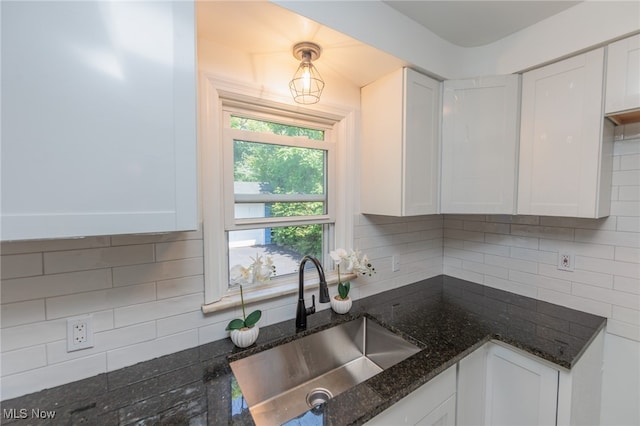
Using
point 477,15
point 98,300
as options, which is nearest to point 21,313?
point 98,300

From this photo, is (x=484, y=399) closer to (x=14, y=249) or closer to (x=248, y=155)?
(x=248, y=155)

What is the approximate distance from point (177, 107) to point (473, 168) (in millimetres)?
1454

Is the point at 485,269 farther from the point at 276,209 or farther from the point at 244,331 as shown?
the point at 244,331

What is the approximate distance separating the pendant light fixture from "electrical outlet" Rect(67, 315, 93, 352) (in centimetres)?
123

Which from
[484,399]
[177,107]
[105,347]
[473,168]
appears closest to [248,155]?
[177,107]

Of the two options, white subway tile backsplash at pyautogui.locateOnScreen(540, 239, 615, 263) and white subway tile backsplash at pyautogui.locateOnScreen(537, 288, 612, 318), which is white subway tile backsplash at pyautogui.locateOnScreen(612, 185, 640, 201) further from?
white subway tile backsplash at pyautogui.locateOnScreen(537, 288, 612, 318)

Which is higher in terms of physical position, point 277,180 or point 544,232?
point 277,180

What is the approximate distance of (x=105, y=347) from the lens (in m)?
0.94

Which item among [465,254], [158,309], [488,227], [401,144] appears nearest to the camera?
[158,309]

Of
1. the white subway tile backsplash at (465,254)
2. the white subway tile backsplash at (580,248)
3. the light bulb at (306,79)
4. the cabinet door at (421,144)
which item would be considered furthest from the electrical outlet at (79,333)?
the white subway tile backsplash at (580,248)

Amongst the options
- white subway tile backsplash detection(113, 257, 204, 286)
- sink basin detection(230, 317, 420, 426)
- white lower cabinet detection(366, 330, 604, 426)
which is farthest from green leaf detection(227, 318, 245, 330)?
white lower cabinet detection(366, 330, 604, 426)

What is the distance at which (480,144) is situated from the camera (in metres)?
1.45

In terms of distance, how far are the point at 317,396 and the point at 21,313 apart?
1107mm

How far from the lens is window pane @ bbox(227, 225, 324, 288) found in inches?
51.5
